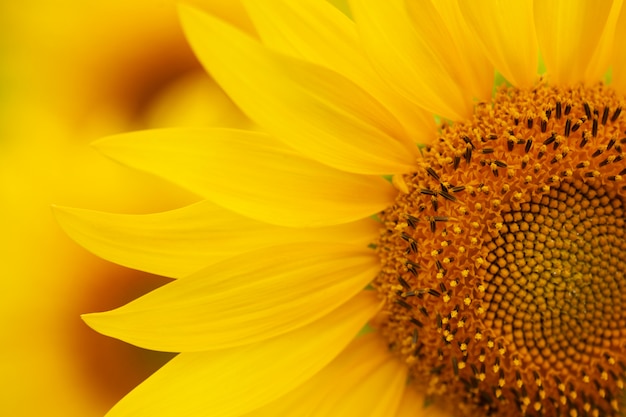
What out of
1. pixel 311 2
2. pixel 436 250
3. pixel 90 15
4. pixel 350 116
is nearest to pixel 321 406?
pixel 436 250

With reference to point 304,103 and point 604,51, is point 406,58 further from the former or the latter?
point 604,51

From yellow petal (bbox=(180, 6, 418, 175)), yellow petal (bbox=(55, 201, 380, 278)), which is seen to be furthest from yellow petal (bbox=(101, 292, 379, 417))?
yellow petal (bbox=(180, 6, 418, 175))

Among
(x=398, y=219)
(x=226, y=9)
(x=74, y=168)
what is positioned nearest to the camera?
(x=398, y=219)

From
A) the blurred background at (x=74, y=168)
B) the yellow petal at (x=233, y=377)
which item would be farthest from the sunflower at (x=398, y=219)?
the blurred background at (x=74, y=168)

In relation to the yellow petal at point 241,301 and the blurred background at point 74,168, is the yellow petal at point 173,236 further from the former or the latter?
the blurred background at point 74,168

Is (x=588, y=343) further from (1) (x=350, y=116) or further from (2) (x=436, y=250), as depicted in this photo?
(1) (x=350, y=116)

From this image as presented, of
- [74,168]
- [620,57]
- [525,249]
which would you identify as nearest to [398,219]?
[525,249]
